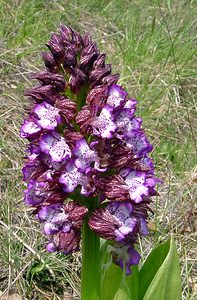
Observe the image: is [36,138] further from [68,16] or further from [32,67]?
[68,16]

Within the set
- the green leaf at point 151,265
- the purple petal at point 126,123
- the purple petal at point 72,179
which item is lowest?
the green leaf at point 151,265

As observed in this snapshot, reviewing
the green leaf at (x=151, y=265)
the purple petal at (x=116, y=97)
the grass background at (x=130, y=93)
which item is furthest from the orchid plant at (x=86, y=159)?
the grass background at (x=130, y=93)

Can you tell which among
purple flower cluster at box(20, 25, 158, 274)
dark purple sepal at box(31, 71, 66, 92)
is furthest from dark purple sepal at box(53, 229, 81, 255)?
dark purple sepal at box(31, 71, 66, 92)

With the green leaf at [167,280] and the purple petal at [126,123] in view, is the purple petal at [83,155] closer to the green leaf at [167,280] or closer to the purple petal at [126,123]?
the purple petal at [126,123]

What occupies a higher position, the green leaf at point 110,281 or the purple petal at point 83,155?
the purple petal at point 83,155

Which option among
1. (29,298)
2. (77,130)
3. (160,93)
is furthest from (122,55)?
(77,130)

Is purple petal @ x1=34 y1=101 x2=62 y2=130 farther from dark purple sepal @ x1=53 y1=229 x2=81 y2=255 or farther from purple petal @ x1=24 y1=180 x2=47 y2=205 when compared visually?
dark purple sepal @ x1=53 y1=229 x2=81 y2=255

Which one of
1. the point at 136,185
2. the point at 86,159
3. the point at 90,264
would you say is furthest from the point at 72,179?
the point at 90,264
